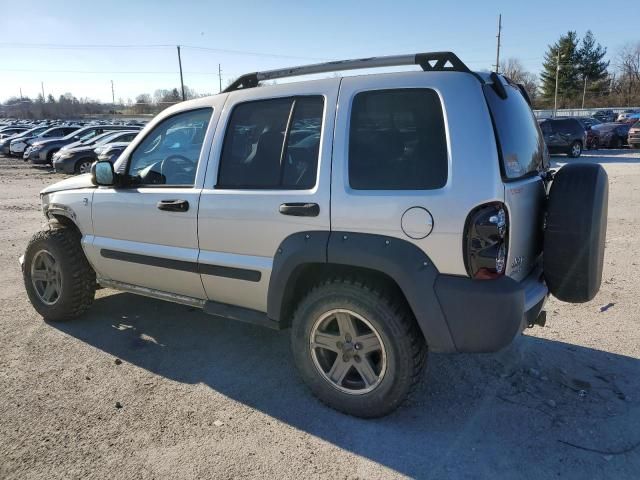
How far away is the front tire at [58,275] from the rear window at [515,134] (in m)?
3.64

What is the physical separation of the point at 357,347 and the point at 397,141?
123cm

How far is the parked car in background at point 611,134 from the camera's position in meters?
27.2

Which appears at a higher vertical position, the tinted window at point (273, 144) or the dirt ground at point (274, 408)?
the tinted window at point (273, 144)

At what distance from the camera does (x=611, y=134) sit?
2738 cm

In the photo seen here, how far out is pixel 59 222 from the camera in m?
4.76

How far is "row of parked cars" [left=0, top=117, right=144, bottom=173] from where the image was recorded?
18.0 meters

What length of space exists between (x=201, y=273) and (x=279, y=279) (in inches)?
29.6

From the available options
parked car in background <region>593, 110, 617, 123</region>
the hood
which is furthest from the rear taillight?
parked car in background <region>593, 110, 617, 123</region>

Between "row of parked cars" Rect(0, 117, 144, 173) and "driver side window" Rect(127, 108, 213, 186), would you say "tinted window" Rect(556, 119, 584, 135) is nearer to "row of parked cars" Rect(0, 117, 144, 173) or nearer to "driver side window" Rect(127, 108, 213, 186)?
"row of parked cars" Rect(0, 117, 144, 173)

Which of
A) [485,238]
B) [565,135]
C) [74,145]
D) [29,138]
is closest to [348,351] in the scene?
[485,238]

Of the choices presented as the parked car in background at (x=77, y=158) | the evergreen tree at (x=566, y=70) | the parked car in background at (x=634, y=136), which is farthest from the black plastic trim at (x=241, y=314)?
the evergreen tree at (x=566, y=70)

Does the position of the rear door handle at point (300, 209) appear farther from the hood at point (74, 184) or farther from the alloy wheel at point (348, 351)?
the hood at point (74, 184)

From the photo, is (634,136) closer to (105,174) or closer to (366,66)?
(366,66)

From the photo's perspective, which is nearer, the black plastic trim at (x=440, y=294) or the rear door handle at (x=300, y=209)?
the black plastic trim at (x=440, y=294)
